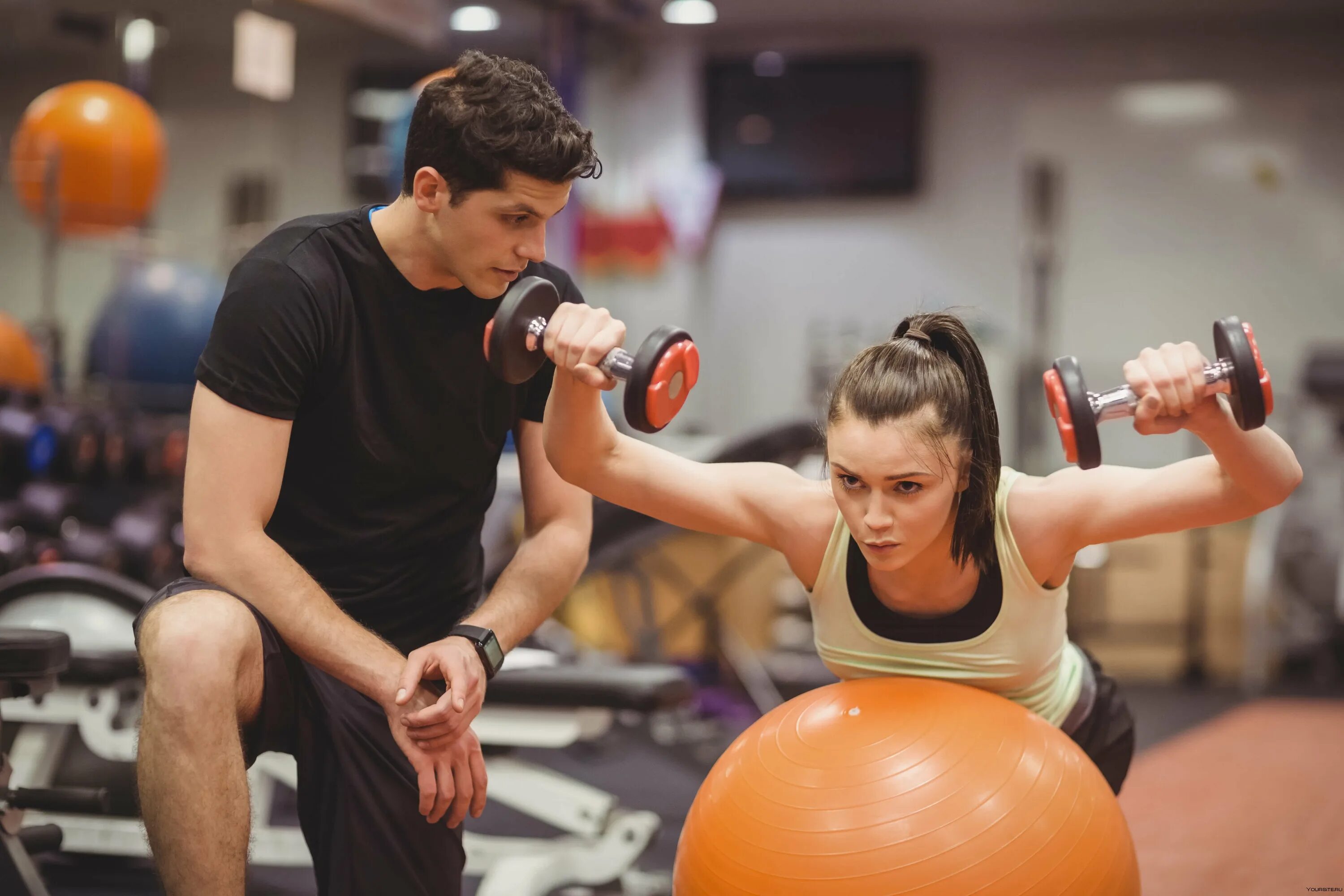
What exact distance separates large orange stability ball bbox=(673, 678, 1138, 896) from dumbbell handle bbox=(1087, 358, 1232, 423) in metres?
0.42


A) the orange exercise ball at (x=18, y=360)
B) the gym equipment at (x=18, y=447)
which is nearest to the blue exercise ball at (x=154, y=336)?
the orange exercise ball at (x=18, y=360)

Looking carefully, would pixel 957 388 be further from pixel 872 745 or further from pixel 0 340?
pixel 0 340

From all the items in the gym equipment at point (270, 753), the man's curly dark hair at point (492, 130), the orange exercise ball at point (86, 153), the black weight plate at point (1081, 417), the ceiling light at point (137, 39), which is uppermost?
the ceiling light at point (137, 39)

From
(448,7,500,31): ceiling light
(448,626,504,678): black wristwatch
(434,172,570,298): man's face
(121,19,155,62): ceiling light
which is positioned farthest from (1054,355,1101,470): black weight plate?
(448,7,500,31): ceiling light

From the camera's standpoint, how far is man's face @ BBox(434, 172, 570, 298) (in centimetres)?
162

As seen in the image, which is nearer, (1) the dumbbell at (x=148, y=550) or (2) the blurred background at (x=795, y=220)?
(1) the dumbbell at (x=148, y=550)

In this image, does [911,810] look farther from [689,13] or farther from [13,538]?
[689,13]

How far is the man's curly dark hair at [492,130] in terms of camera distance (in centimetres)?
160

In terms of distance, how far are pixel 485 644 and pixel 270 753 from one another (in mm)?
1196

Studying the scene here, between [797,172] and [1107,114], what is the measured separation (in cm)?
187

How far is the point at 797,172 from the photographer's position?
24.3 feet

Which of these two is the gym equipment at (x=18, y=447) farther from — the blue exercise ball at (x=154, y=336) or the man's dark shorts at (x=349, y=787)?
the man's dark shorts at (x=349, y=787)

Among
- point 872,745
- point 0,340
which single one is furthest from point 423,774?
point 0,340

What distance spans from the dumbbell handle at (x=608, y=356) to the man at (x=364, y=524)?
0.07ft
